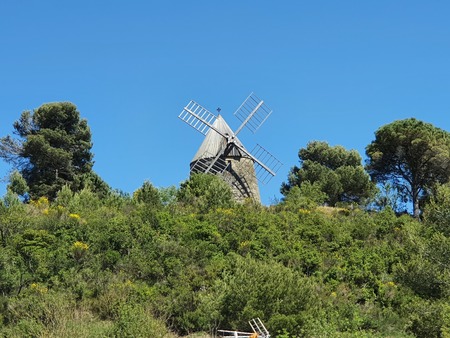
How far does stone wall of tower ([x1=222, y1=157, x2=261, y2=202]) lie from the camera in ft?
109

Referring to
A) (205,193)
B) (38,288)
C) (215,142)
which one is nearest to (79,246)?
(38,288)

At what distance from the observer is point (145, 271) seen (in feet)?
55.5

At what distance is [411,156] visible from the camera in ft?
126

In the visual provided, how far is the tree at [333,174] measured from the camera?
129ft

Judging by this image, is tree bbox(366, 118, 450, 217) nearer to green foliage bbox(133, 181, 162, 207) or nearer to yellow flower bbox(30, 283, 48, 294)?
green foliage bbox(133, 181, 162, 207)

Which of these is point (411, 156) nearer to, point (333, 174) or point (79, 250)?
point (333, 174)

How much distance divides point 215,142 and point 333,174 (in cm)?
957

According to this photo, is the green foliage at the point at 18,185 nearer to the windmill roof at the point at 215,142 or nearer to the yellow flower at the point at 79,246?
the windmill roof at the point at 215,142

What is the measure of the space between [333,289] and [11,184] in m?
21.5

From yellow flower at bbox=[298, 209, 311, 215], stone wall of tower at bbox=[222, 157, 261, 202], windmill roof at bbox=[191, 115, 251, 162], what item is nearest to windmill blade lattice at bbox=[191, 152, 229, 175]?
windmill roof at bbox=[191, 115, 251, 162]

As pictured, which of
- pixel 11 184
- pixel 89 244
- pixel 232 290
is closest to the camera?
pixel 232 290

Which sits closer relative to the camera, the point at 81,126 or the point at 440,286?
the point at 440,286

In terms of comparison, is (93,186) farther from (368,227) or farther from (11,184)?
(368,227)

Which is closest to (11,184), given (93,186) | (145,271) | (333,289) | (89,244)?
(93,186)
